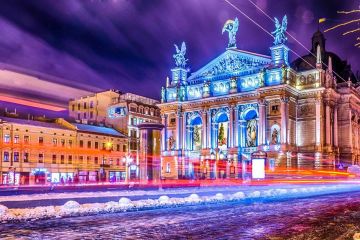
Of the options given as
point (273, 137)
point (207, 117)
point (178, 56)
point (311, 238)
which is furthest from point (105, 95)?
point (311, 238)

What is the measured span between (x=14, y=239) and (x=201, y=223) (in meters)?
5.22

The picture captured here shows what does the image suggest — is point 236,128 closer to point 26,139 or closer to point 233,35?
point 233,35

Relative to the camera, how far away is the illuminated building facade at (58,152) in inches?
2466

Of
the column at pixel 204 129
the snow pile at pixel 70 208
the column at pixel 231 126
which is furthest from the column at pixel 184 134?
the snow pile at pixel 70 208

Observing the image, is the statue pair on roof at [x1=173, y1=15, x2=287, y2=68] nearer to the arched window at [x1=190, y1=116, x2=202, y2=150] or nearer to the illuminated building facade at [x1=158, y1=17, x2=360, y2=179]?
the illuminated building facade at [x1=158, y1=17, x2=360, y2=179]

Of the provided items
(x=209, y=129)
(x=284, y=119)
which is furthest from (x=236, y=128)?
(x=284, y=119)

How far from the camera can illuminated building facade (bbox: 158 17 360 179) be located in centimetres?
6438

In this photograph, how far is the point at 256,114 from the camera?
Result: 6956 cm

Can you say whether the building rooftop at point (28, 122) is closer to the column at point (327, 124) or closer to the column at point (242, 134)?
the column at point (242, 134)

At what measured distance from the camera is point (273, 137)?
65.3 metres

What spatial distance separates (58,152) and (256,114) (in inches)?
1314

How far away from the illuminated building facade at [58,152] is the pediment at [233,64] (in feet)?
72.8

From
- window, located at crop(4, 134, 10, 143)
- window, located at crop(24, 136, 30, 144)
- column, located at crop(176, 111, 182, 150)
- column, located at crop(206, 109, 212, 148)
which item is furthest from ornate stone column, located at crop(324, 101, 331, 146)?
window, located at crop(4, 134, 10, 143)

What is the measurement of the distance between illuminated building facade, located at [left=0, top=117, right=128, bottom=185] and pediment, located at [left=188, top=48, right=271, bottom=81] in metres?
22.2
